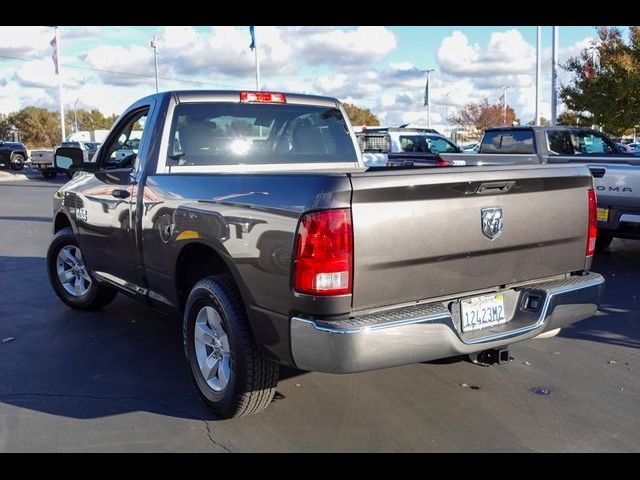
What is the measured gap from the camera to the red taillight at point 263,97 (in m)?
5.14

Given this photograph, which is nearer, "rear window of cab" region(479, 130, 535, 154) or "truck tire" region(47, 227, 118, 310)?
"truck tire" region(47, 227, 118, 310)

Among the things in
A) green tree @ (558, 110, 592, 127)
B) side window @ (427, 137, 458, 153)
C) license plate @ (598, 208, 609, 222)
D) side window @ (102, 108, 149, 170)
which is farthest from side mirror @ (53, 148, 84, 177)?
green tree @ (558, 110, 592, 127)

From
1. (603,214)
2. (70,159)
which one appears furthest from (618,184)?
(70,159)

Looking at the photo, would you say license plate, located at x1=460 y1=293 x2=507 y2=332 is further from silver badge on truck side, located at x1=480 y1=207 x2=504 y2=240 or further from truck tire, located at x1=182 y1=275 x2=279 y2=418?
truck tire, located at x1=182 y1=275 x2=279 y2=418

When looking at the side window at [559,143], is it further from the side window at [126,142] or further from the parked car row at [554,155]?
the side window at [126,142]

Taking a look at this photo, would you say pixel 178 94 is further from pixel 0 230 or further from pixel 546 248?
pixel 0 230

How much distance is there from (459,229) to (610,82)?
575 inches

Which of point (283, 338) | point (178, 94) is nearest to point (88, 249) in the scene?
point (178, 94)

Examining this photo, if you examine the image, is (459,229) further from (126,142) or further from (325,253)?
(126,142)

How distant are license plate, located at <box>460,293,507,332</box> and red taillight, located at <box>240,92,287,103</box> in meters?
2.54

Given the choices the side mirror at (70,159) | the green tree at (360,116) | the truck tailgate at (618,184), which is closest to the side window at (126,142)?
the side mirror at (70,159)

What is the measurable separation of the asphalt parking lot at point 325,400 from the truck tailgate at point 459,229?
84cm

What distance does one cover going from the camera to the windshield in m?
4.78

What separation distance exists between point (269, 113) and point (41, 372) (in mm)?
2598
